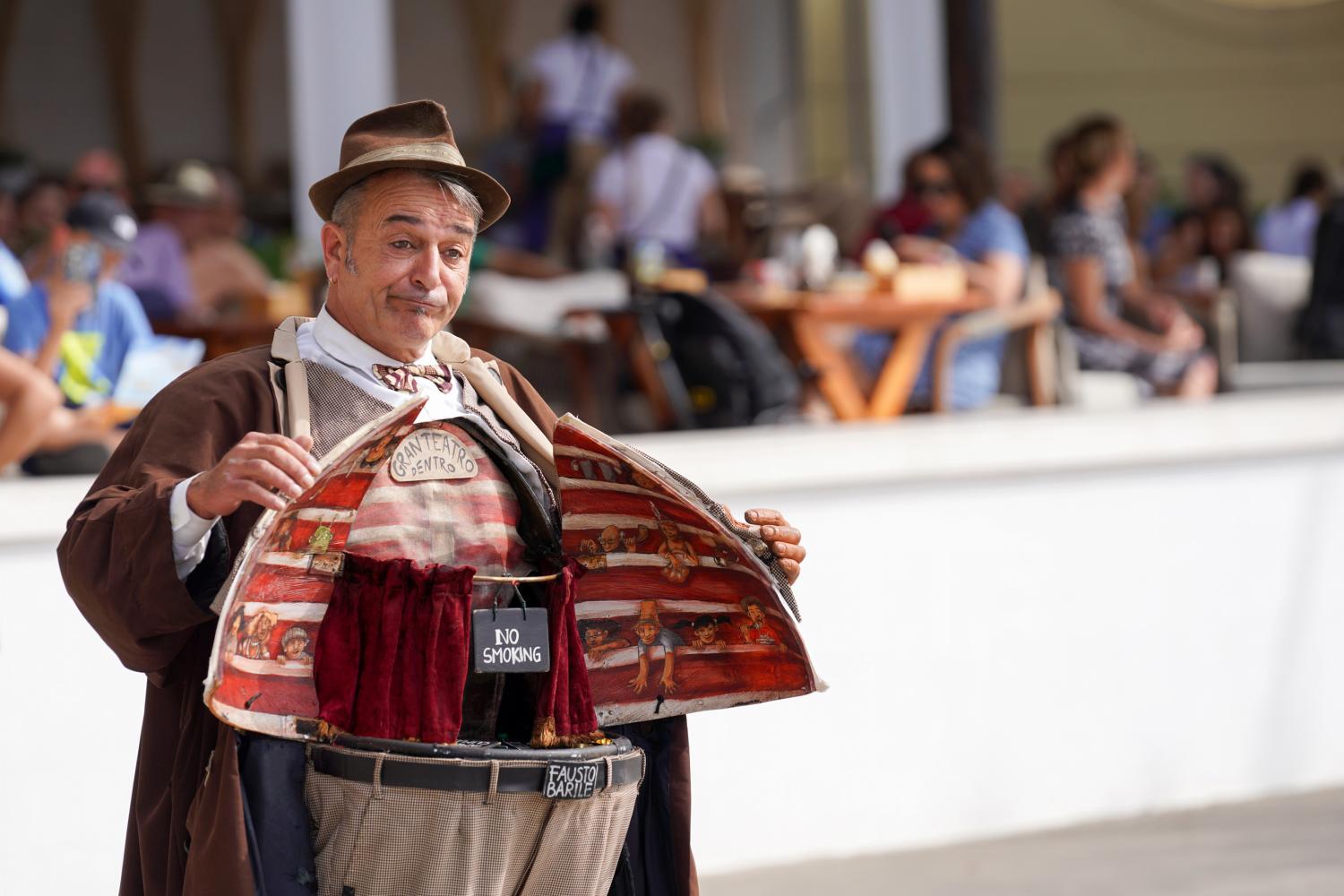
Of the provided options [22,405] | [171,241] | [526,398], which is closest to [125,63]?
[171,241]

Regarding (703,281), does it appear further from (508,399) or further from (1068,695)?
(508,399)

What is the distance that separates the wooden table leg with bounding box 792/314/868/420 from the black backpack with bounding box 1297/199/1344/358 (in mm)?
3262

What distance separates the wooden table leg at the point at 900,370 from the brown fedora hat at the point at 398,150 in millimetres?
3956

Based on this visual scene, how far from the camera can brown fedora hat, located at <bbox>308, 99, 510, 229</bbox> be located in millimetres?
2020

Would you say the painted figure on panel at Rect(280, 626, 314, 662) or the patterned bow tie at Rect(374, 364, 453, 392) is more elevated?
the patterned bow tie at Rect(374, 364, 453, 392)

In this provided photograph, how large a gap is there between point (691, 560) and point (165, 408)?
696 mm

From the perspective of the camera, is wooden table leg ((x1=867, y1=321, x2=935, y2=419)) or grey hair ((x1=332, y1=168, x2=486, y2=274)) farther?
wooden table leg ((x1=867, y1=321, x2=935, y2=419))

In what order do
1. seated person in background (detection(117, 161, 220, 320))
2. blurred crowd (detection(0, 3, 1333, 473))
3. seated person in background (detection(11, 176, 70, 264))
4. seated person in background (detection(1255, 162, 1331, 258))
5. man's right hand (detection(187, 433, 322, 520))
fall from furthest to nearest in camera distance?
1. seated person in background (detection(1255, 162, 1331, 258))
2. seated person in background (detection(11, 176, 70, 264))
3. seated person in background (detection(117, 161, 220, 320))
4. blurred crowd (detection(0, 3, 1333, 473))
5. man's right hand (detection(187, 433, 322, 520))

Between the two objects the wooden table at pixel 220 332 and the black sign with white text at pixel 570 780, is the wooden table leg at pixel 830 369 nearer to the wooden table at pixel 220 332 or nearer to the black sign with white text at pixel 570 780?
the wooden table at pixel 220 332

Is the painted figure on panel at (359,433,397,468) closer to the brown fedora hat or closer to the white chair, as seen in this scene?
the brown fedora hat

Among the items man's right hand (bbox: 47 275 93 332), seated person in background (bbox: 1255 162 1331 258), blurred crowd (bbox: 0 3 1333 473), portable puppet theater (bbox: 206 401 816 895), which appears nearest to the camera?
portable puppet theater (bbox: 206 401 816 895)

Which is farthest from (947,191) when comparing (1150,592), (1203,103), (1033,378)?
(1203,103)

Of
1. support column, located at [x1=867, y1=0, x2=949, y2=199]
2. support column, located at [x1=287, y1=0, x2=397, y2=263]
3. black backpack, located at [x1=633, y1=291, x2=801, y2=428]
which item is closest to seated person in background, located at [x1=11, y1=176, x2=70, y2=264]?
support column, located at [x1=287, y1=0, x2=397, y2=263]

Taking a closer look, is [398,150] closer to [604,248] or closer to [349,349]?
[349,349]
